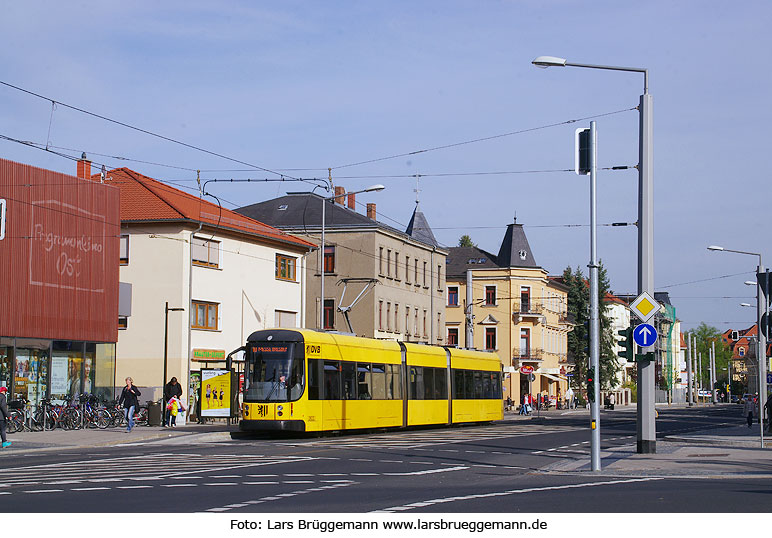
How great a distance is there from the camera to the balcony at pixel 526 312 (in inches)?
3588

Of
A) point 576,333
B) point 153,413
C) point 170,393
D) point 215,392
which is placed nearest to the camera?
point 170,393

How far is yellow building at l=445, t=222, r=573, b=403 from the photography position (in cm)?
9094

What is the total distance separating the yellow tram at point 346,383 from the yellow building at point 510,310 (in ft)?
162

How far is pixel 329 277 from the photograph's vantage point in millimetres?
67062

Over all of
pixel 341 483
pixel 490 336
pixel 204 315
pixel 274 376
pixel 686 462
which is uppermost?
pixel 490 336

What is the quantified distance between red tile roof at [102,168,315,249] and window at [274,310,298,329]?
3592 millimetres

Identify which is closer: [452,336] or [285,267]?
[285,267]

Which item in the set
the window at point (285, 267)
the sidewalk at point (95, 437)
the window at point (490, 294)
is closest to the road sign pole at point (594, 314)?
the sidewalk at point (95, 437)

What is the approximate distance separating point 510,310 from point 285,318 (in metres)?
41.0

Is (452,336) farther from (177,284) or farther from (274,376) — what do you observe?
(274,376)

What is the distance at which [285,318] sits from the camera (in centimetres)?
5372

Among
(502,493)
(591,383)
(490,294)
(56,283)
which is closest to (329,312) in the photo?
(490,294)

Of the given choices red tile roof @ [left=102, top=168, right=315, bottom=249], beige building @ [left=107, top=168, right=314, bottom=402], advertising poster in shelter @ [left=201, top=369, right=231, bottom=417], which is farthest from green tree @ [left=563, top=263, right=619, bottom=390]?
advertising poster in shelter @ [left=201, top=369, right=231, bottom=417]

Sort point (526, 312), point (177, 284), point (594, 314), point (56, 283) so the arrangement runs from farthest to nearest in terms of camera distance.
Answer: point (526, 312)
point (177, 284)
point (56, 283)
point (594, 314)
